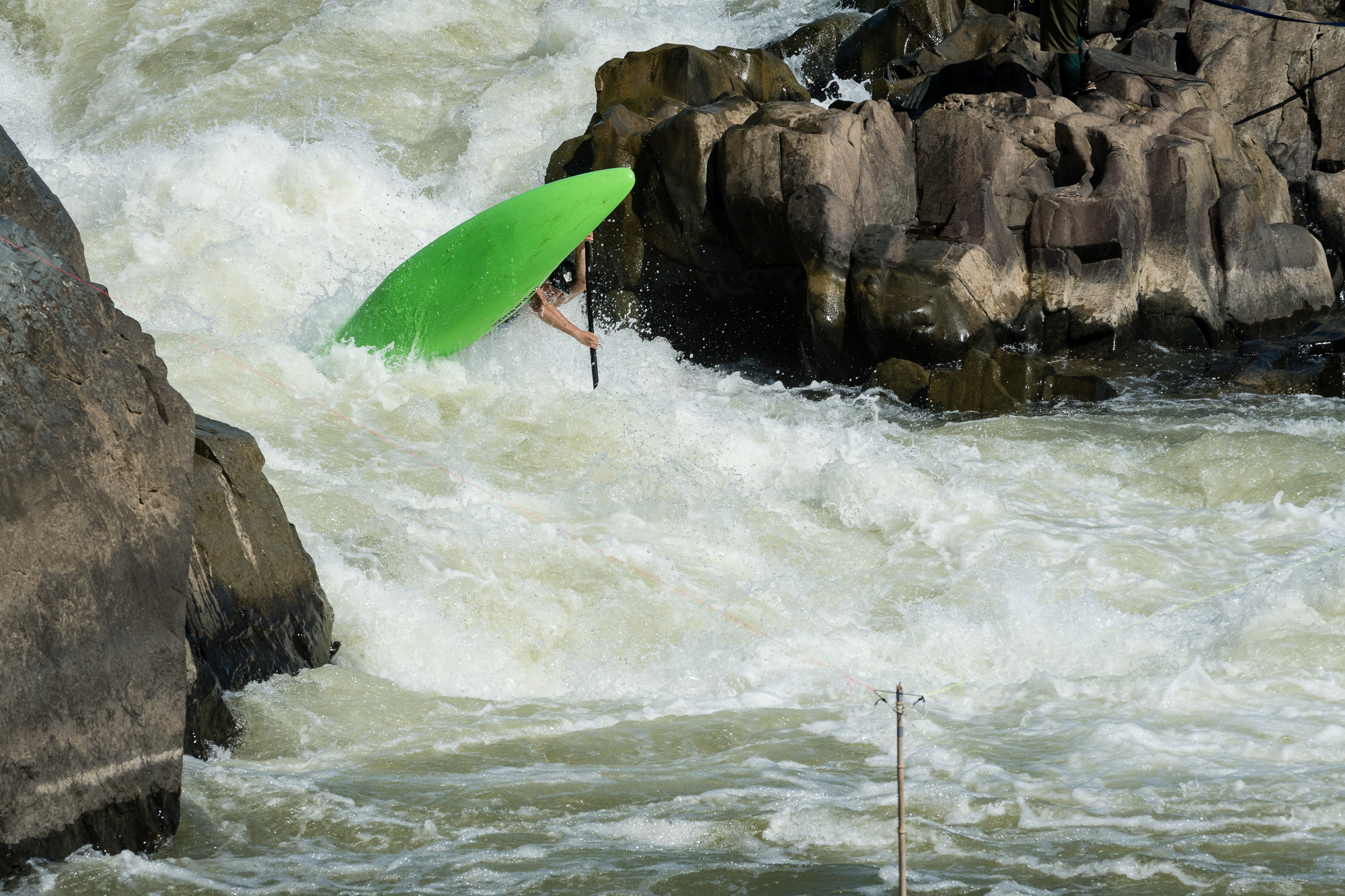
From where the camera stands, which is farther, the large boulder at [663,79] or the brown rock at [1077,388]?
the large boulder at [663,79]

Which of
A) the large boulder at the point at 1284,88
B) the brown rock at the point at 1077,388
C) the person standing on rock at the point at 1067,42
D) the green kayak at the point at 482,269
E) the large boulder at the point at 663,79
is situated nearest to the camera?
the green kayak at the point at 482,269

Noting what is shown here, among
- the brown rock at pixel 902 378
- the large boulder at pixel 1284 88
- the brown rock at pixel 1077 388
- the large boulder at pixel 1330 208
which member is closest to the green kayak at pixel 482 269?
the brown rock at pixel 902 378

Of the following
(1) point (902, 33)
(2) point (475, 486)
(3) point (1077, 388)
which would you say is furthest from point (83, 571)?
(1) point (902, 33)

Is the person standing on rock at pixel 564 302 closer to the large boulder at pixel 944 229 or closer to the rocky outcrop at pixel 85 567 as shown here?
the large boulder at pixel 944 229

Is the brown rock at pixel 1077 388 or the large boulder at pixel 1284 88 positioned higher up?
the large boulder at pixel 1284 88

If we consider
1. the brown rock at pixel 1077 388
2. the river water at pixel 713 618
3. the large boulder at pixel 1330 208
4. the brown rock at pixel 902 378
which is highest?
the large boulder at pixel 1330 208

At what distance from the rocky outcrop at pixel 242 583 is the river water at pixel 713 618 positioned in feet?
0.50

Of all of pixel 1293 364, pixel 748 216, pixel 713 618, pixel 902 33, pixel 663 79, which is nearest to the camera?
pixel 713 618

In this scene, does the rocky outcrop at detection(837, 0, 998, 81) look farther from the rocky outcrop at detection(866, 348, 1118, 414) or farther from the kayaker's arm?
the kayaker's arm

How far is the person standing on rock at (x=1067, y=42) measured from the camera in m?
9.84

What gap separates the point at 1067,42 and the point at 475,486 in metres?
7.03

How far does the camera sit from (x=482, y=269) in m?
7.19

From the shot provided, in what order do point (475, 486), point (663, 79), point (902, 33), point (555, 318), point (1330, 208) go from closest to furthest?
point (475, 486) < point (555, 318) < point (1330, 208) < point (663, 79) < point (902, 33)

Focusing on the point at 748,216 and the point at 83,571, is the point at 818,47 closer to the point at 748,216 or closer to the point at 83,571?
the point at 748,216
